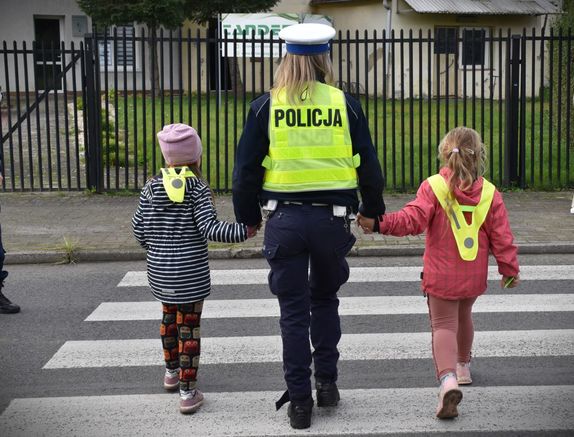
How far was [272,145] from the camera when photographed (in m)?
4.89

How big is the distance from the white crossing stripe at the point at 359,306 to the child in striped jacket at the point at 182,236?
7.04 ft

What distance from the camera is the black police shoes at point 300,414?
5004 mm

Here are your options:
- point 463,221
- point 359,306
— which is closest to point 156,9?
point 359,306

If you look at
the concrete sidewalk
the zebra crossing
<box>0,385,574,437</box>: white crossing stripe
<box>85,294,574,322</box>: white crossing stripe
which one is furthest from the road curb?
<box>0,385,574,437</box>: white crossing stripe

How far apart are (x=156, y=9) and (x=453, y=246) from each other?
81.2 feet

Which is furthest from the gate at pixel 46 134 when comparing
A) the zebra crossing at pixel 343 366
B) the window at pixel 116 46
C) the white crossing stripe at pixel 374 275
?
the zebra crossing at pixel 343 366

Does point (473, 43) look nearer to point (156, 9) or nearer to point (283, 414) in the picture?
point (283, 414)

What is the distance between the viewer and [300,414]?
500cm

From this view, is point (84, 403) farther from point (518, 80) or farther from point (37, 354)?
point (518, 80)

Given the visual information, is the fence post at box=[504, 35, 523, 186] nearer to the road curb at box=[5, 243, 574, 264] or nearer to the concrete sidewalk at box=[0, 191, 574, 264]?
the concrete sidewalk at box=[0, 191, 574, 264]

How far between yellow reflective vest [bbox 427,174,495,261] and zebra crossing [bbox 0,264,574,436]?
83 cm

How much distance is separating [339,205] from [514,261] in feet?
3.34

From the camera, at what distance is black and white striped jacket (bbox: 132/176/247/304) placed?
522cm

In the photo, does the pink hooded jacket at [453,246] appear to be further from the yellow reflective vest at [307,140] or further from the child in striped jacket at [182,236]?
the child in striped jacket at [182,236]
